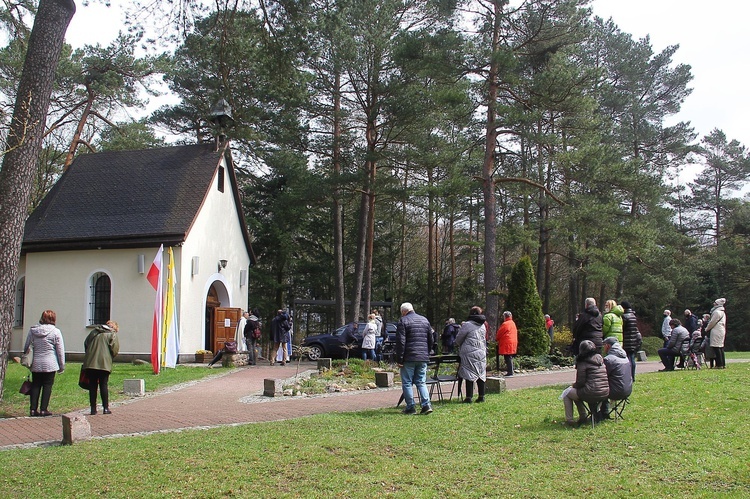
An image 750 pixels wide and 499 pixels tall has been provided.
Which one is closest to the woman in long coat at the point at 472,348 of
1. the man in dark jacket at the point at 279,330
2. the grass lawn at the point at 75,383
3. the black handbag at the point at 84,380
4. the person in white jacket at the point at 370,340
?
the black handbag at the point at 84,380

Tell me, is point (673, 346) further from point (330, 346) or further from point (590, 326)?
point (330, 346)

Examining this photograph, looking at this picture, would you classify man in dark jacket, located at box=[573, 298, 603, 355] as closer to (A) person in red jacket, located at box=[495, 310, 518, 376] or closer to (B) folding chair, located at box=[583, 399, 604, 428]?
(B) folding chair, located at box=[583, 399, 604, 428]

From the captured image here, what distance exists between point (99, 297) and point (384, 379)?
40.0 ft

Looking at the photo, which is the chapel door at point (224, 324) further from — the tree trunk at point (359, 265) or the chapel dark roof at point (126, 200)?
the tree trunk at point (359, 265)

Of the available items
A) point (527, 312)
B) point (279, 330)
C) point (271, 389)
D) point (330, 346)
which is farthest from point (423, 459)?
point (330, 346)

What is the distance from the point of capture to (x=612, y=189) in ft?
80.9

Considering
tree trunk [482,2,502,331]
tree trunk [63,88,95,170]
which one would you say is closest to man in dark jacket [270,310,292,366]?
tree trunk [482,2,502,331]

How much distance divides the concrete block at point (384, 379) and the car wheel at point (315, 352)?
30.8ft

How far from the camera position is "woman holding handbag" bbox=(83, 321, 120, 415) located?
10.1 metres

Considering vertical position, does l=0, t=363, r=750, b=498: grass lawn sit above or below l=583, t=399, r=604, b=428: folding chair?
below

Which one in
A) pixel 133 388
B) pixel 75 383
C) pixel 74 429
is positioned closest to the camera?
pixel 74 429

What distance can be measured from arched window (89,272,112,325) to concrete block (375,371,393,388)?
11510 mm

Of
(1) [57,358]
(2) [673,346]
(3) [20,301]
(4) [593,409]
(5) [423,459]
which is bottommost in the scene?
(5) [423,459]

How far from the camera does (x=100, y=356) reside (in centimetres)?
1012
